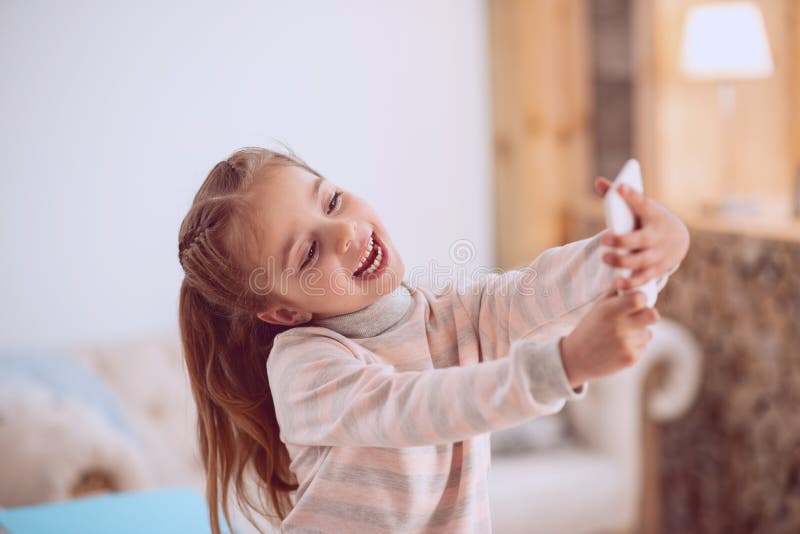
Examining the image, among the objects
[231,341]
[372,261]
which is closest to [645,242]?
[372,261]

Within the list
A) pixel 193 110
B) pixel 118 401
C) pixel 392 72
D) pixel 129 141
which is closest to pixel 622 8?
pixel 392 72

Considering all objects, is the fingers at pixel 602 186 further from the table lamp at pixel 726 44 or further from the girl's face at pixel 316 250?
the table lamp at pixel 726 44

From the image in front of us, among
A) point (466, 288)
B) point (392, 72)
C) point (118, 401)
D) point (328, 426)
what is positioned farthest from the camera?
point (392, 72)

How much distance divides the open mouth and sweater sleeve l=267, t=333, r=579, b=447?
66 millimetres

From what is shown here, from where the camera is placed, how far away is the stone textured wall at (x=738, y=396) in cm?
215

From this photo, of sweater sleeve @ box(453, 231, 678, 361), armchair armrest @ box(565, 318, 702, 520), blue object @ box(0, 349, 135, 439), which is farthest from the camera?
armchair armrest @ box(565, 318, 702, 520)

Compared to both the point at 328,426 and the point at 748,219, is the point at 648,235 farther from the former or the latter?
the point at 748,219

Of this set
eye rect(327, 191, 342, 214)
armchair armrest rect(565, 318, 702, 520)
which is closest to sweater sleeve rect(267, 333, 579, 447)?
eye rect(327, 191, 342, 214)

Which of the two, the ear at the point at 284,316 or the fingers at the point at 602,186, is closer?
the fingers at the point at 602,186

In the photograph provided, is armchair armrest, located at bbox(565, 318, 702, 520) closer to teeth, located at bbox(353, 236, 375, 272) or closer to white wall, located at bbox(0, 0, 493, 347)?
white wall, located at bbox(0, 0, 493, 347)

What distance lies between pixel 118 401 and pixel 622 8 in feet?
A: 5.50

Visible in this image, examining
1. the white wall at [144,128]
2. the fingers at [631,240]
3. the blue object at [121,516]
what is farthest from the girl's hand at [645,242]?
the white wall at [144,128]

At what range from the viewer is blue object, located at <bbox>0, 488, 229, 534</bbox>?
1151mm

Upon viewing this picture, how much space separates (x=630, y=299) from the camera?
64cm
